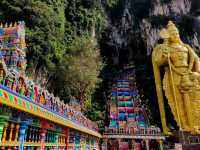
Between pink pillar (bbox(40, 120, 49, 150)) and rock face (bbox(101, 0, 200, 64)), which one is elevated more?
rock face (bbox(101, 0, 200, 64))

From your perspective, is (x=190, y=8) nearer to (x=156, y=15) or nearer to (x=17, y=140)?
(x=156, y=15)

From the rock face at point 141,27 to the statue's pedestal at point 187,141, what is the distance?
1615 cm

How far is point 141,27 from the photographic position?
70.6 ft

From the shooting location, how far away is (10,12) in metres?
11.3

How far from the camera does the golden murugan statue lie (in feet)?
15.6

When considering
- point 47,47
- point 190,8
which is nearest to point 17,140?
point 47,47

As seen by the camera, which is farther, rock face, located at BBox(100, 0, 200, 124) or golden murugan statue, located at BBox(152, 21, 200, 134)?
rock face, located at BBox(100, 0, 200, 124)

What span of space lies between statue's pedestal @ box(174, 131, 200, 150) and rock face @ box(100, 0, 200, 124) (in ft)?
53.0

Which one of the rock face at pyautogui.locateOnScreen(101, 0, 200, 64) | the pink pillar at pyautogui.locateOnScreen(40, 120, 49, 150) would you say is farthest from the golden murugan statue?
the rock face at pyautogui.locateOnScreen(101, 0, 200, 64)

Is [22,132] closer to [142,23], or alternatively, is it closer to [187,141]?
[187,141]

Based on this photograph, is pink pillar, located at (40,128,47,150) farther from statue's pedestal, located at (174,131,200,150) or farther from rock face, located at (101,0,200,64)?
rock face, located at (101,0,200,64)

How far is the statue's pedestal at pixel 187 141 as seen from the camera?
3646 mm

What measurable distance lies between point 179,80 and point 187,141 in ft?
4.56

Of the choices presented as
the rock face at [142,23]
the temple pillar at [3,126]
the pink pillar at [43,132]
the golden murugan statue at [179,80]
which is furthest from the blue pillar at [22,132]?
the rock face at [142,23]
